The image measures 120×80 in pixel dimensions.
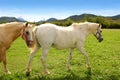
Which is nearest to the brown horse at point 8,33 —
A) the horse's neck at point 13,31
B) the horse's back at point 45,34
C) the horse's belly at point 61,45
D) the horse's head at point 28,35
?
the horse's neck at point 13,31

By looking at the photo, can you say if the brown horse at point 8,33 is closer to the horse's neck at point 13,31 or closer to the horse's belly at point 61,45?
the horse's neck at point 13,31

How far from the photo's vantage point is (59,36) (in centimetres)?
920

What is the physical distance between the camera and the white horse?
8859mm

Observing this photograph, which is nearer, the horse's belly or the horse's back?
the horse's back

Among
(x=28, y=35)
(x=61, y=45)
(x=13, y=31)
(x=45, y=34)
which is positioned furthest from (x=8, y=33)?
(x=61, y=45)

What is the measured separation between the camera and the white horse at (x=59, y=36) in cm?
886

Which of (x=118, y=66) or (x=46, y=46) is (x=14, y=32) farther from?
(x=118, y=66)

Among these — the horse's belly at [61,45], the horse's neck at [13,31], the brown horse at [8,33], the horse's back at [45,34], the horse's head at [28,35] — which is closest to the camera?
the horse's head at [28,35]

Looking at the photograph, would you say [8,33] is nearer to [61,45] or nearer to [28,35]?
[28,35]

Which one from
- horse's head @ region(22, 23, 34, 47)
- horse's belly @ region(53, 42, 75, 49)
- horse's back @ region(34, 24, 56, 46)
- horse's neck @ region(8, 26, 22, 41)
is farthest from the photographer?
horse's belly @ region(53, 42, 75, 49)

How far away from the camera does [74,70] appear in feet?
32.7

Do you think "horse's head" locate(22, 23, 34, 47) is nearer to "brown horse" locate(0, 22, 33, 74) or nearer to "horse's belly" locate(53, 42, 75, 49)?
"brown horse" locate(0, 22, 33, 74)

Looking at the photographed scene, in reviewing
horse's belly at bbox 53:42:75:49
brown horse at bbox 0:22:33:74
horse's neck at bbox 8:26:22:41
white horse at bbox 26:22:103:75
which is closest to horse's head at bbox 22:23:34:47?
brown horse at bbox 0:22:33:74

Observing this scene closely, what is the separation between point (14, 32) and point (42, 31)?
42.7 inches
